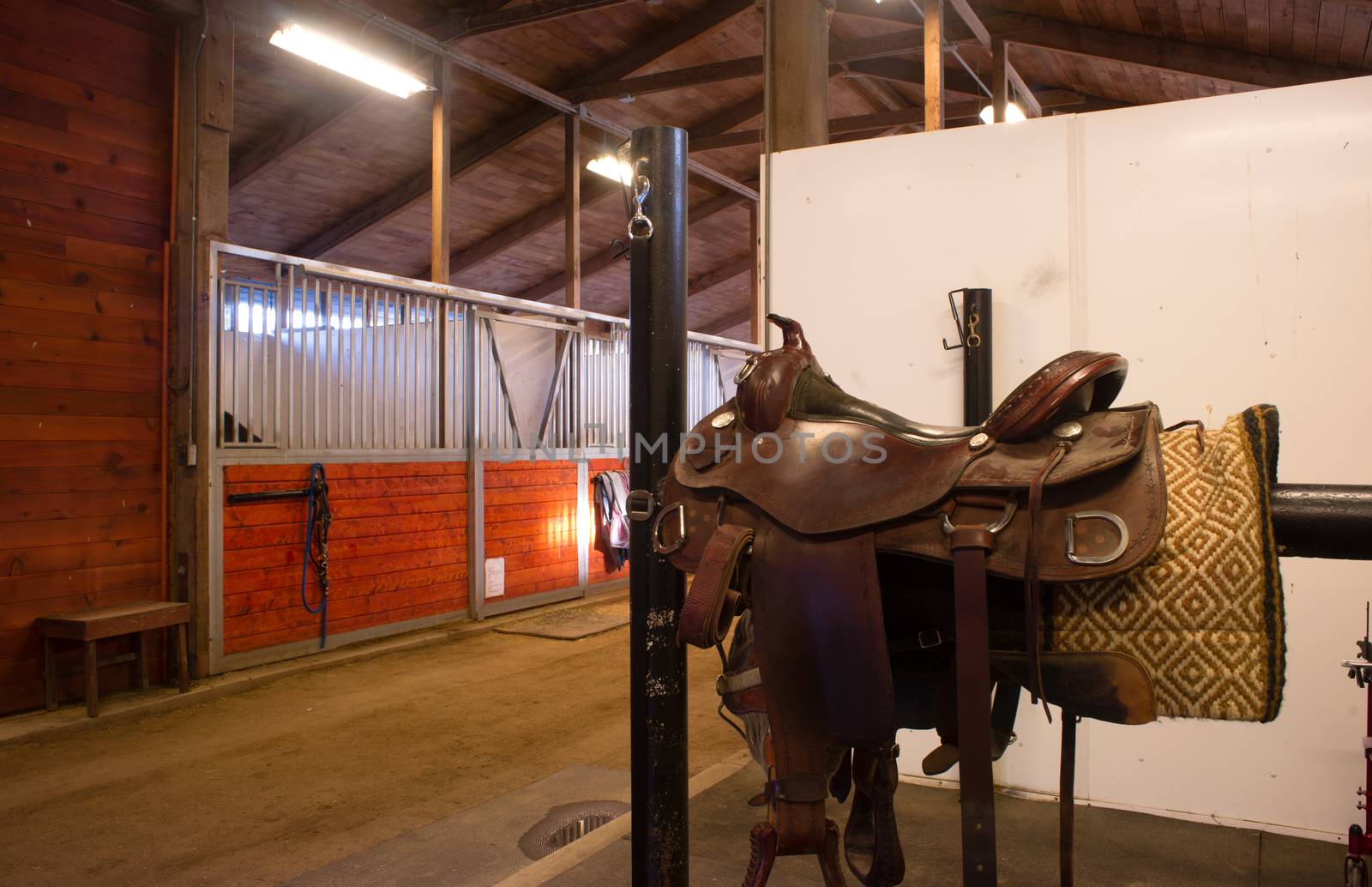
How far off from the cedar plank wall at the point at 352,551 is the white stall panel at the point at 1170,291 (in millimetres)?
3539

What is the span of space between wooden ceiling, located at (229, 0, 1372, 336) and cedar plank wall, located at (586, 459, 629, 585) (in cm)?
319

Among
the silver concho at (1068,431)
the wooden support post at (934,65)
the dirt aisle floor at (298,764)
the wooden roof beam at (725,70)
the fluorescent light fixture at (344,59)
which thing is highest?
the wooden roof beam at (725,70)

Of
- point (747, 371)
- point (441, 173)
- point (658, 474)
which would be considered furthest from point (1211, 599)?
point (441, 173)

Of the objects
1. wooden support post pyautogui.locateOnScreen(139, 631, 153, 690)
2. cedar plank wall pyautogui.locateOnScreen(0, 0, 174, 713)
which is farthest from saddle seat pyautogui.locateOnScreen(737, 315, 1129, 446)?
wooden support post pyautogui.locateOnScreen(139, 631, 153, 690)

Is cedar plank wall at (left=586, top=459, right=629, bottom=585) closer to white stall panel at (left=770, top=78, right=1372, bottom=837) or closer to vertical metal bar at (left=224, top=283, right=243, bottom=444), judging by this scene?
vertical metal bar at (left=224, top=283, right=243, bottom=444)

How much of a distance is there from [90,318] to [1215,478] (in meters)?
4.76

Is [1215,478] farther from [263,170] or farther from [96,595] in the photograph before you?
[263,170]

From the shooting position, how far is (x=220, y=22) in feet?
15.1

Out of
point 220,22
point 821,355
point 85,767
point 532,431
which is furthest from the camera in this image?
point 532,431

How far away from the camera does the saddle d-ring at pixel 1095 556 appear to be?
87 centimetres

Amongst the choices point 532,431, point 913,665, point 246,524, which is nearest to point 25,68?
point 246,524

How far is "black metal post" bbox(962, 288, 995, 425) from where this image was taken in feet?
8.11

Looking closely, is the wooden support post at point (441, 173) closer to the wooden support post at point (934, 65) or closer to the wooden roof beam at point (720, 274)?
the wooden support post at point (934, 65)

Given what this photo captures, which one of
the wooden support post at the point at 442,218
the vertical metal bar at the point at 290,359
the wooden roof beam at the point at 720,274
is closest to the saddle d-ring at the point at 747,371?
the vertical metal bar at the point at 290,359
